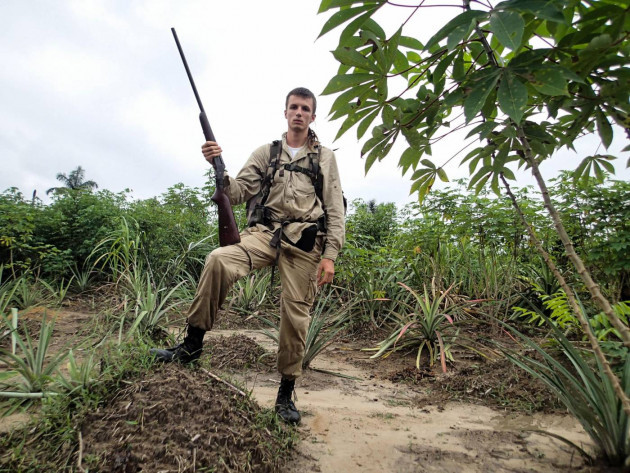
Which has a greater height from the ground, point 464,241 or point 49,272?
point 464,241

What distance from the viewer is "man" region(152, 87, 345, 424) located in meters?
2.06

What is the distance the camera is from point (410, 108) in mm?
1382

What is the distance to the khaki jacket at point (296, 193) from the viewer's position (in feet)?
7.73

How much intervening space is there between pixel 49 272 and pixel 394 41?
6048mm

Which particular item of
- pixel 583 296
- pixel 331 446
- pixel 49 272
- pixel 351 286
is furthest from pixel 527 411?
pixel 49 272

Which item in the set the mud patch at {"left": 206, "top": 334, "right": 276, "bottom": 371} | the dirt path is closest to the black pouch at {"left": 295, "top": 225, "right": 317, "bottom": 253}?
the dirt path

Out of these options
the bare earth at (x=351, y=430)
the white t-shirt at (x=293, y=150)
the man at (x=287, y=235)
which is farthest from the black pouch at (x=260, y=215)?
the bare earth at (x=351, y=430)

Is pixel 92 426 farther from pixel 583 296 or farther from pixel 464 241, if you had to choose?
pixel 583 296

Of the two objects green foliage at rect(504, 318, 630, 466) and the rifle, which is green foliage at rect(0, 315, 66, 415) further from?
green foliage at rect(504, 318, 630, 466)

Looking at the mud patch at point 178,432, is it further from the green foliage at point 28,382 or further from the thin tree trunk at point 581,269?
the thin tree trunk at point 581,269

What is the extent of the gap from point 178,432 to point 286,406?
0.78 metres

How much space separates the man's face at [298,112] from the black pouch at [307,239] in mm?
717

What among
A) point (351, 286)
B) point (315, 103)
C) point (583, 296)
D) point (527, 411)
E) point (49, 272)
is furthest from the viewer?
point (49, 272)

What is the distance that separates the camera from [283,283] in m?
2.32
